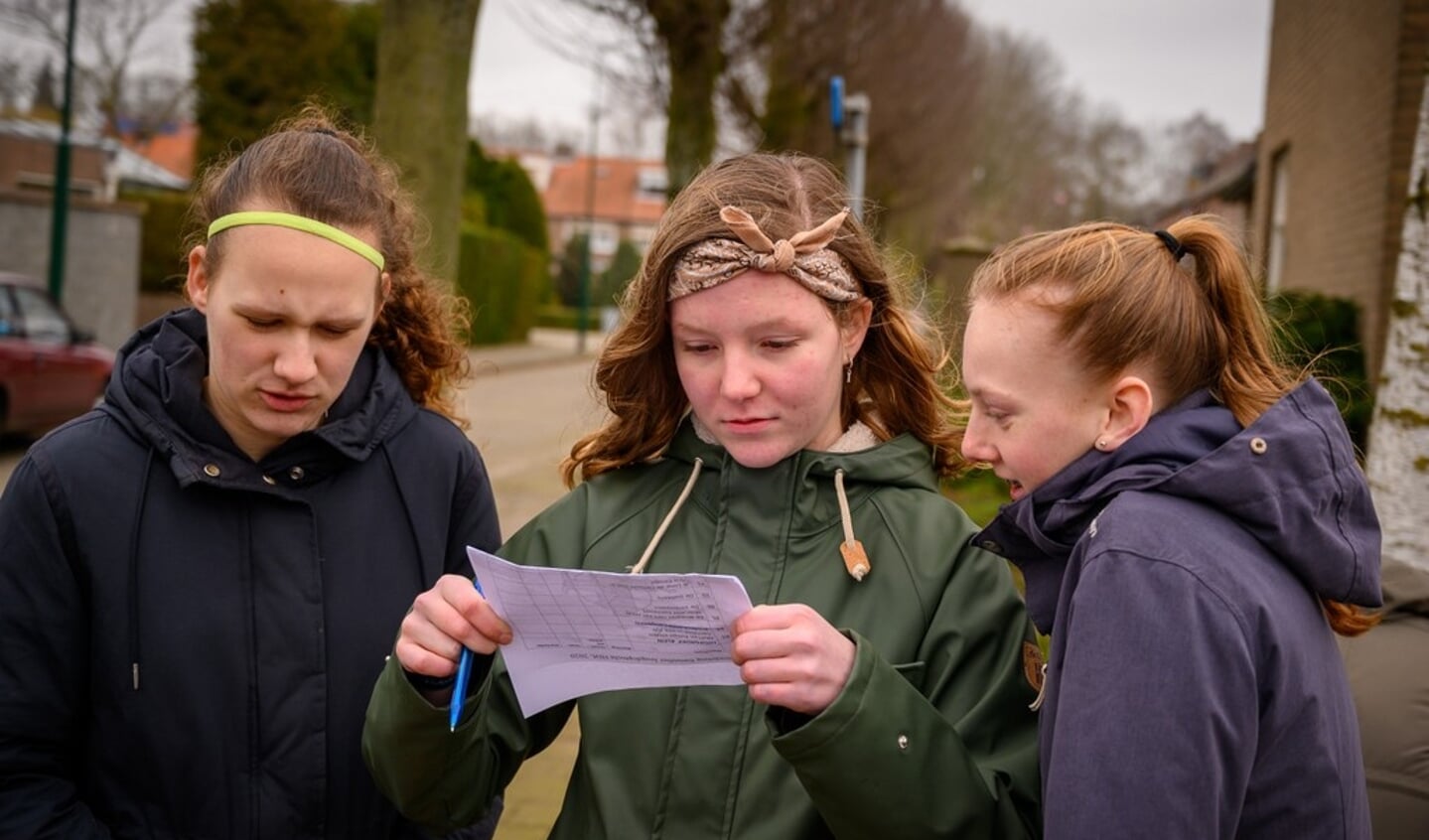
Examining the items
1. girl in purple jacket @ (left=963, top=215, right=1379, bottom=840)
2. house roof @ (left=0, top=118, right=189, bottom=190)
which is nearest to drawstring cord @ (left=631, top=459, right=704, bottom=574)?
girl in purple jacket @ (left=963, top=215, right=1379, bottom=840)

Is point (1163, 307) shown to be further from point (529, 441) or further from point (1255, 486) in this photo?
point (529, 441)

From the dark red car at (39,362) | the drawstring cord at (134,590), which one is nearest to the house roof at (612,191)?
the dark red car at (39,362)

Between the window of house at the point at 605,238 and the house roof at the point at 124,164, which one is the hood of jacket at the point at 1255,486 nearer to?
the house roof at the point at 124,164

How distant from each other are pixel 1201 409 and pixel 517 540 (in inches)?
41.5

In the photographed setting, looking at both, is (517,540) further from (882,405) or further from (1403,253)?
(1403,253)

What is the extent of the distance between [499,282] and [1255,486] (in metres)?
31.5

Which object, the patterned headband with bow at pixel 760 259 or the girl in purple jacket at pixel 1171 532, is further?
the patterned headband with bow at pixel 760 259

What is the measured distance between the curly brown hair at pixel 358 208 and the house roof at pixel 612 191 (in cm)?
7595

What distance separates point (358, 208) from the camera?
230 cm

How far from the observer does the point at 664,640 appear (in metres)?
1.72

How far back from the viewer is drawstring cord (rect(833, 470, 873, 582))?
1.94m

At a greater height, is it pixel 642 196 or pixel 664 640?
pixel 642 196

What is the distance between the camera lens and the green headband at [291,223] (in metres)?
2.18

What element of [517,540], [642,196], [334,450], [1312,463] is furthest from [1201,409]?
[642,196]
